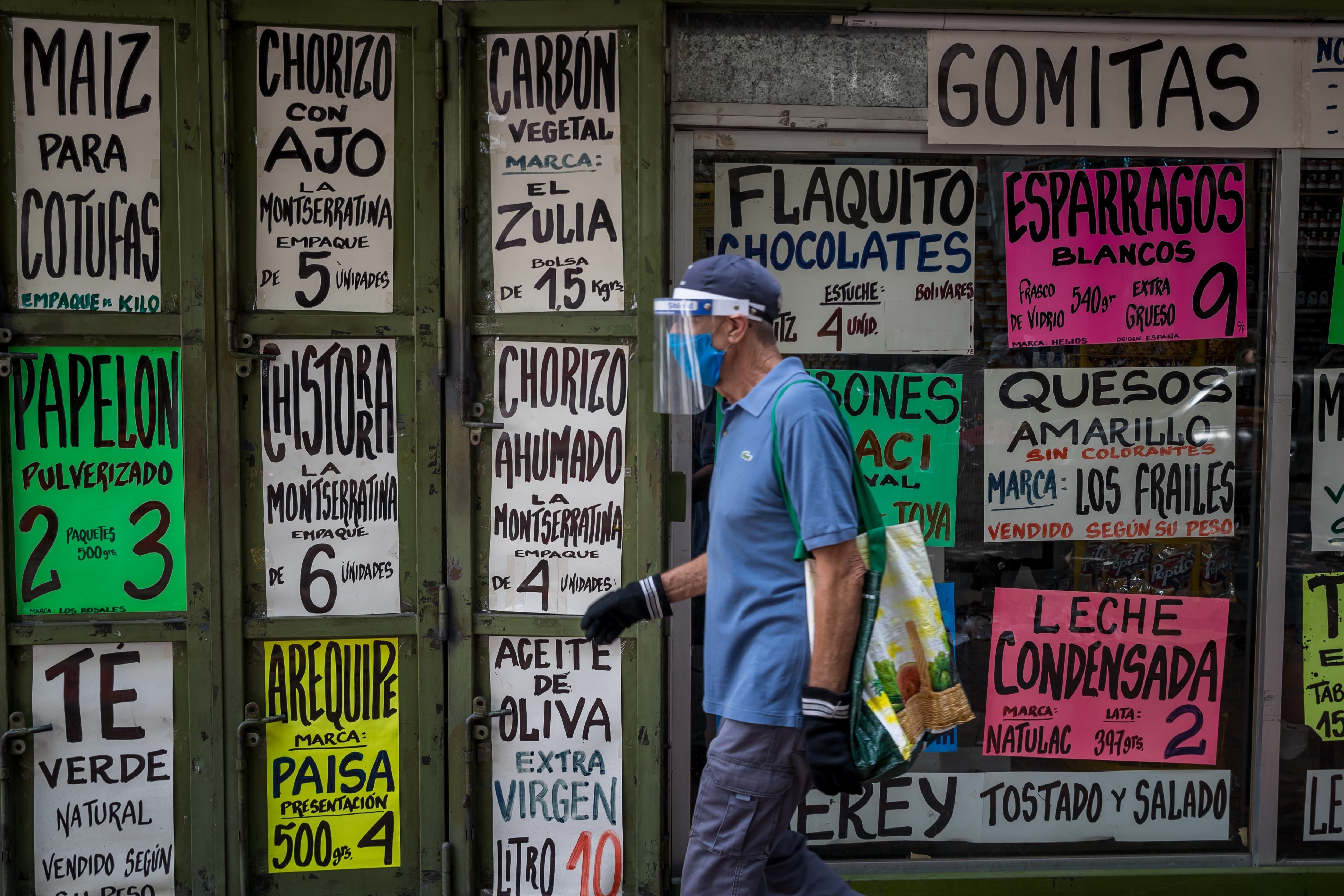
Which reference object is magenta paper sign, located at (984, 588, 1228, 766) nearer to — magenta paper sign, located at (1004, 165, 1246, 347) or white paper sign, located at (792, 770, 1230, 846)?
white paper sign, located at (792, 770, 1230, 846)

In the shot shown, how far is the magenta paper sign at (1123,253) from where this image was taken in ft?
13.0

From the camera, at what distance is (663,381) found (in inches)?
114

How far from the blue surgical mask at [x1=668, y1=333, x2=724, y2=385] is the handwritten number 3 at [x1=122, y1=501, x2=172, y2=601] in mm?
2017

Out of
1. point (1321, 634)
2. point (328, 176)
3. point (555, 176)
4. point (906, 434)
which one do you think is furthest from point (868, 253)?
point (1321, 634)

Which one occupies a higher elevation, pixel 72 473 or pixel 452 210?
pixel 452 210

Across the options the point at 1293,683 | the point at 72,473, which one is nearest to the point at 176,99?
the point at 72,473

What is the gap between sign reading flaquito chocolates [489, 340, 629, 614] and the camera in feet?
12.2

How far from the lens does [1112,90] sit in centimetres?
388

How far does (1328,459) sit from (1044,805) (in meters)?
1.67

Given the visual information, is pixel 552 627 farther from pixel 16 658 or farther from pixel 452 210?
pixel 16 658

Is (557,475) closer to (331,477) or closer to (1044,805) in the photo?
(331,477)

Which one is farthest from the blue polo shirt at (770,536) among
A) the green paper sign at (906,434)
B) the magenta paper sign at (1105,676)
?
the magenta paper sign at (1105,676)

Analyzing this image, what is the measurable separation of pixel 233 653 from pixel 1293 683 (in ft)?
12.7

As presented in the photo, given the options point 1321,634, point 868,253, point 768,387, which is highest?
point 868,253
